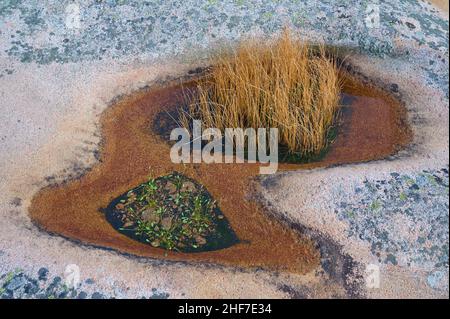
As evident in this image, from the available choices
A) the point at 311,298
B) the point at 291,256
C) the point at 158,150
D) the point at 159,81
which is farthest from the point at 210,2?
the point at 311,298

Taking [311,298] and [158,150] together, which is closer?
[311,298]

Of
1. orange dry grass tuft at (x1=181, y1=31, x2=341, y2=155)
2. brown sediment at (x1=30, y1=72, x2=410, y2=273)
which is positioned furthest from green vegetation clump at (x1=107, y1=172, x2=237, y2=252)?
orange dry grass tuft at (x1=181, y1=31, x2=341, y2=155)

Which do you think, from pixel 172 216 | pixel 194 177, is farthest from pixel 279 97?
pixel 172 216

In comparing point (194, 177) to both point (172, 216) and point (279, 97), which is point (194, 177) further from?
point (279, 97)

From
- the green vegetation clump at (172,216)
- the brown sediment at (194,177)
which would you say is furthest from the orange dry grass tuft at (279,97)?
the green vegetation clump at (172,216)

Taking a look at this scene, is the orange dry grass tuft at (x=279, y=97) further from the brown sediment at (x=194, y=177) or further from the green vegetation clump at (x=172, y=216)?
the green vegetation clump at (x=172, y=216)

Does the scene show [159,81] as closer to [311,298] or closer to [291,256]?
[291,256]

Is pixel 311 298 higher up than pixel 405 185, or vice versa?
pixel 405 185
